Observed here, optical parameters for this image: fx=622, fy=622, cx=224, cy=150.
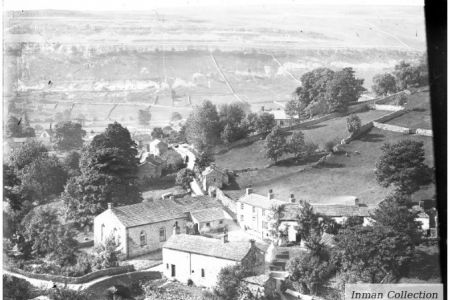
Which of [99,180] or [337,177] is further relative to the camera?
[337,177]

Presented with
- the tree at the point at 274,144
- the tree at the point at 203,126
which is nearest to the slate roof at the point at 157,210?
the tree at the point at 203,126

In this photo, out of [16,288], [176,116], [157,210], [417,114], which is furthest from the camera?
[417,114]

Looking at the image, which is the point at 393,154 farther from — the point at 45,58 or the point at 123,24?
the point at 45,58

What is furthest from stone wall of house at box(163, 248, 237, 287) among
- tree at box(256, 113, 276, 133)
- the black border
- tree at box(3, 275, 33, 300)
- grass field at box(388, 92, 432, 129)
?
grass field at box(388, 92, 432, 129)

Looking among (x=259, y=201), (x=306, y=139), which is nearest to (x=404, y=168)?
(x=306, y=139)

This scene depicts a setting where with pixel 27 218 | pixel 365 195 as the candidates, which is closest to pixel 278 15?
pixel 365 195

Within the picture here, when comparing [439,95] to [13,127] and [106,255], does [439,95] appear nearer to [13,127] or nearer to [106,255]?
[106,255]

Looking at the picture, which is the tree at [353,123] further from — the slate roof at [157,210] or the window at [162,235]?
the window at [162,235]
